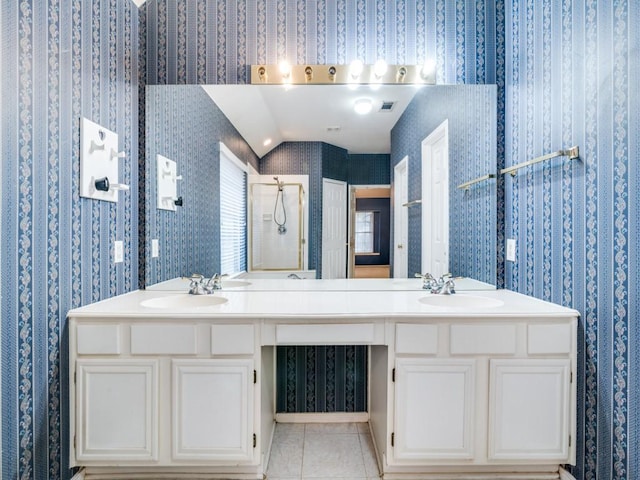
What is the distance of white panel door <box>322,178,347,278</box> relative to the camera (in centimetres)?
216

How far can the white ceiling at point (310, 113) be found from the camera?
2125 mm

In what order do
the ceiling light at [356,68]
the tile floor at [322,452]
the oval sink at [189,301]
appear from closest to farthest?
the tile floor at [322,452] < the oval sink at [189,301] < the ceiling light at [356,68]

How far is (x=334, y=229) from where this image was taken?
2.17 m

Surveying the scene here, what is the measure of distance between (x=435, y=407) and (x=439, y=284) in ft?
2.28

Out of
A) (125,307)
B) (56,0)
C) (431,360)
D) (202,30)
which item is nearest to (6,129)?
(56,0)

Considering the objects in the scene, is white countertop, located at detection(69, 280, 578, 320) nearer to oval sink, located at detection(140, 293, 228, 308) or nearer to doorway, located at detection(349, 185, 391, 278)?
oval sink, located at detection(140, 293, 228, 308)

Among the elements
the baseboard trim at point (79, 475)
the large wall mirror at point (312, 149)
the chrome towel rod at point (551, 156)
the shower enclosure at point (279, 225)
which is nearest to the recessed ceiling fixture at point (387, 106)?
the large wall mirror at point (312, 149)

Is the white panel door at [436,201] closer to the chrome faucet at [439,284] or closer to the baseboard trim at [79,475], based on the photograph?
the chrome faucet at [439,284]

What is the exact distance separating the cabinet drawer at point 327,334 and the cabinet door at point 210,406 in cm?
20

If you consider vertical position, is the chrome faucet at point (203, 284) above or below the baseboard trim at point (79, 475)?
above

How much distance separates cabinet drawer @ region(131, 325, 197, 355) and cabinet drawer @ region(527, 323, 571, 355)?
1.40 meters

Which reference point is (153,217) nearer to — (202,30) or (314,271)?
(314,271)

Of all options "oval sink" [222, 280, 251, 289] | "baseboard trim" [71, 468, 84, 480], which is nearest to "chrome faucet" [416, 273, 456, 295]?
"oval sink" [222, 280, 251, 289]

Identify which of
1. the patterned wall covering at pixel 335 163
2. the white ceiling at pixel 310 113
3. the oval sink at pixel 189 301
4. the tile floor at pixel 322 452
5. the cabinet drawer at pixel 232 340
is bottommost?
the tile floor at pixel 322 452
